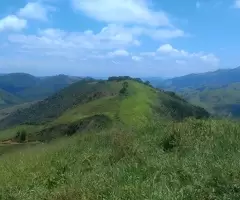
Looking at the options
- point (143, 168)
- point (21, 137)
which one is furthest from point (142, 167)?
point (21, 137)

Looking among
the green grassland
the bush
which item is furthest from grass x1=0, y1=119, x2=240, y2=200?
the bush

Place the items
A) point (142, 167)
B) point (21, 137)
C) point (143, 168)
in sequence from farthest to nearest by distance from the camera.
A: 1. point (21, 137)
2. point (142, 167)
3. point (143, 168)

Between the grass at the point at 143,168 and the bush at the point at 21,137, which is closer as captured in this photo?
the grass at the point at 143,168

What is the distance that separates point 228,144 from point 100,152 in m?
4.36

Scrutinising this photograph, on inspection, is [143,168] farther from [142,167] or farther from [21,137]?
[21,137]

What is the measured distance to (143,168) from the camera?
9.54 meters

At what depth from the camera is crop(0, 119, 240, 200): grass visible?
738 cm

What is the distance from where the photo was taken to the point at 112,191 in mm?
8109

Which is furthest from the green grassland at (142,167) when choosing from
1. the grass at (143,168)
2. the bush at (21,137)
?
the bush at (21,137)

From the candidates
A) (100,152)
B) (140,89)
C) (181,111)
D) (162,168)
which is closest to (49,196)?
(162,168)

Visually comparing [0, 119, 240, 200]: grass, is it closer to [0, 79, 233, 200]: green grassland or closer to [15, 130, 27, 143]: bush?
[0, 79, 233, 200]: green grassland

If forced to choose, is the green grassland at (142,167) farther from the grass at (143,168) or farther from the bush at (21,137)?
the bush at (21,137)

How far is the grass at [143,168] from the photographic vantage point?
7.38m

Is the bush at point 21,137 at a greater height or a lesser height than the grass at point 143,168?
lesser
